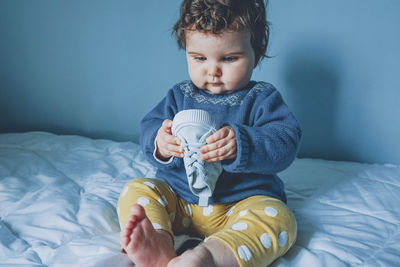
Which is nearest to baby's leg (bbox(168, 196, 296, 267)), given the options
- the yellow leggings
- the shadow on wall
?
the yellow leggings

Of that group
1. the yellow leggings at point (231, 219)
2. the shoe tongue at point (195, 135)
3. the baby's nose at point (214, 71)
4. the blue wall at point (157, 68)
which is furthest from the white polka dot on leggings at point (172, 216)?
the blue wall at point (157, 68)

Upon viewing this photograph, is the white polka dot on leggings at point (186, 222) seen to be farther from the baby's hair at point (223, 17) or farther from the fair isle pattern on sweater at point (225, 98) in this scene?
the baby's hair at point (223, 17)

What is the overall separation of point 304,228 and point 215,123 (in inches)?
12.9

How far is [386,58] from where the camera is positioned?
4.07 feet

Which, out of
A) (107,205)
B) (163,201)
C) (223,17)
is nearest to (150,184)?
(163,201)

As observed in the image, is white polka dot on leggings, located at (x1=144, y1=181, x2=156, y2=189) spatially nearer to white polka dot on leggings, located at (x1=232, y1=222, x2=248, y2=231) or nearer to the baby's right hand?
the baby's right hand

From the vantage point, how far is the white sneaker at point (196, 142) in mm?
709

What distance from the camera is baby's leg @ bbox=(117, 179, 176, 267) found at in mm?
615

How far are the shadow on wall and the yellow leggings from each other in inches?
24.6

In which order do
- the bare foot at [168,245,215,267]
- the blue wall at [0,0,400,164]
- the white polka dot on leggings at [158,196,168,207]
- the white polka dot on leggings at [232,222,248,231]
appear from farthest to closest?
1. the blue wall at [0,0,400,164]
2. the white polka dot on leggings at [158,196,168,207]
3. the white polka dot on leggings at [232,222,248,231]
4. the bare foot at [168,245,215,267]

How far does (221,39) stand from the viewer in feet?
2.72

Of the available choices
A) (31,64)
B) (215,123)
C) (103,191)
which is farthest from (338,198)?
(31,64)

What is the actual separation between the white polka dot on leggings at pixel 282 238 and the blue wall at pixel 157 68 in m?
0.73

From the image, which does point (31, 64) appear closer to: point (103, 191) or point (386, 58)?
point (103, 191)
